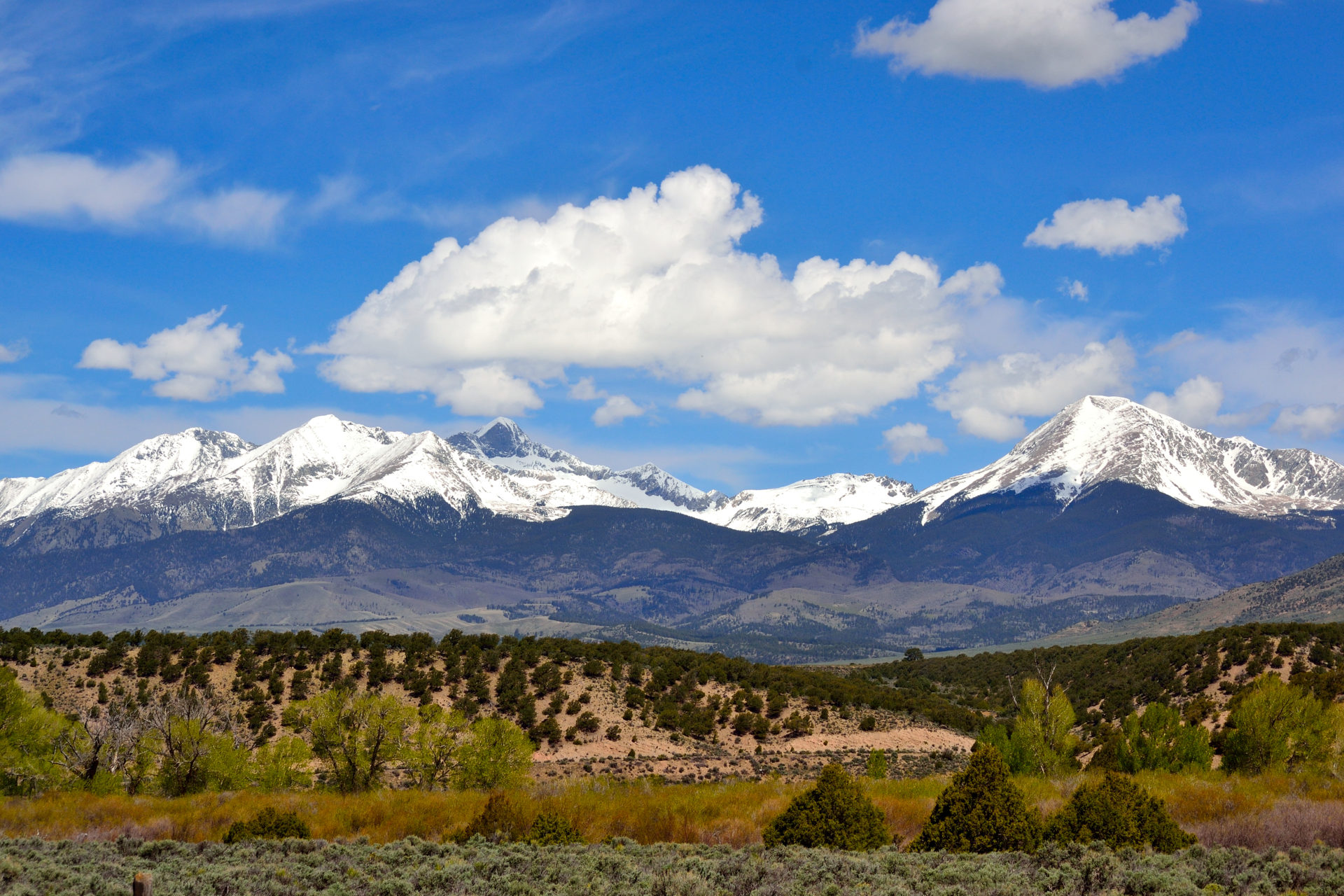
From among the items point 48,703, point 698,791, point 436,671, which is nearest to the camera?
point 698,791

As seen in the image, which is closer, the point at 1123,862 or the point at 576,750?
the point at 1123,862

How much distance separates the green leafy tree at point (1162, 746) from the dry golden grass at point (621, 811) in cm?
1727

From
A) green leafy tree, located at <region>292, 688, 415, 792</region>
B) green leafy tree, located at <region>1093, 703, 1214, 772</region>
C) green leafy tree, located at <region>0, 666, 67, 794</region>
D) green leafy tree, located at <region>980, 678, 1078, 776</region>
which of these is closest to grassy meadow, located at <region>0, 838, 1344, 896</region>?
green leafy tree, located at <region>292, 688, 415, 792</region>

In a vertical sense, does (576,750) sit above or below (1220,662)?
below

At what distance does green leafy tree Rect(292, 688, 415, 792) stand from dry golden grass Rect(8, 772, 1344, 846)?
41.1ft

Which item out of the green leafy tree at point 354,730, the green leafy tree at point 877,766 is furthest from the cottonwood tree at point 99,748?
the green leafy tree at point 877,766

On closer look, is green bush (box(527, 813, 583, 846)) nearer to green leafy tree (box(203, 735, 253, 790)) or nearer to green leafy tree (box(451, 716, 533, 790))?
green leafy tree (box(451, 716, 533, 790))

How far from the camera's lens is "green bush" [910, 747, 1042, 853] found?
69.3 feet

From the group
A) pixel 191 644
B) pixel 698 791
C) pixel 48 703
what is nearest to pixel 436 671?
pixel 191 644

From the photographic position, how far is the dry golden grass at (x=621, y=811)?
2275cm

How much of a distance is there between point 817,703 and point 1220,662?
33.0 metres

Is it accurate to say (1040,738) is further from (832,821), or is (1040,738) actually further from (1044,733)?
(832,821)

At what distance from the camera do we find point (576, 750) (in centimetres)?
6334

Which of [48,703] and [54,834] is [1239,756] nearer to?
[54,834]
